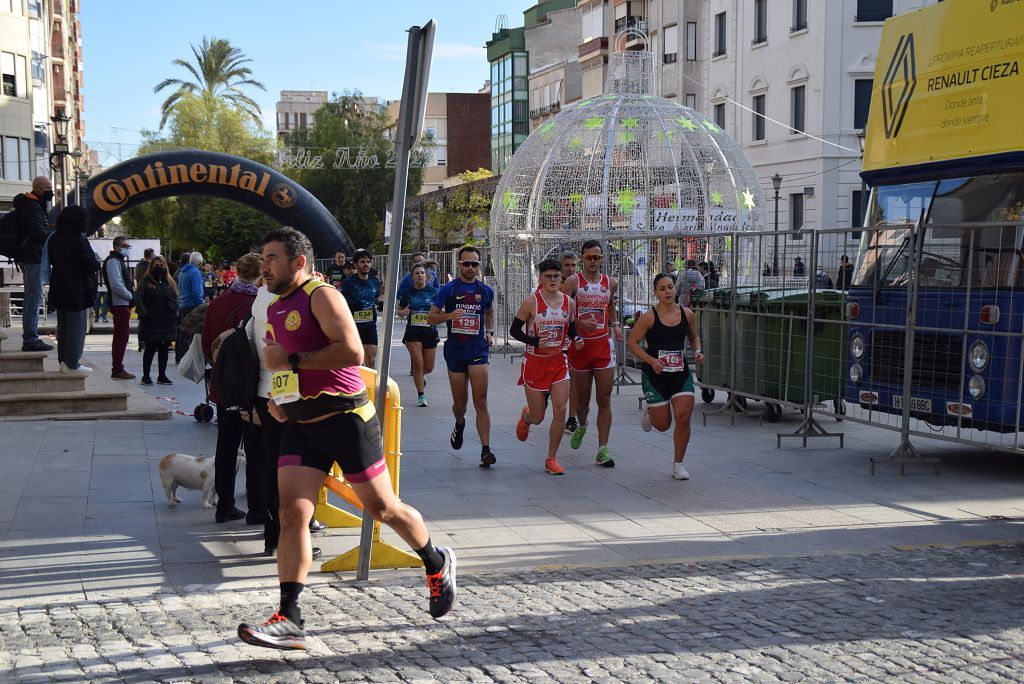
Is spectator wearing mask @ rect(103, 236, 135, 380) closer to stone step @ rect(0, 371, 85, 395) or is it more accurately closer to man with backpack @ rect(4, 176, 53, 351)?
man with backpack @ rect(4, 176, 53, 351)

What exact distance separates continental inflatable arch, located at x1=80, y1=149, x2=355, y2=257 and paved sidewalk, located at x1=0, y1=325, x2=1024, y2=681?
39.3 feet

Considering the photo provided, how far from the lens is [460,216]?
50.5 meters

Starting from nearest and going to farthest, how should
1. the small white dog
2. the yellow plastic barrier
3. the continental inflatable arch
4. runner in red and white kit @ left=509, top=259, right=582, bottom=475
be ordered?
the yellow plastic barrier, the small white dog, runner in red and white kit @ left=509, top=259, right=582, bottom=475, the continental inflatable arch

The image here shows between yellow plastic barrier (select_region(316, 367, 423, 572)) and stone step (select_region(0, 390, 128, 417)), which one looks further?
stone step (select_region(0, 390, 128, 417))

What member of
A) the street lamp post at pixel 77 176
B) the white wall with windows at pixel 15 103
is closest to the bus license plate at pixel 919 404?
the street lamp post at pixel 77 176

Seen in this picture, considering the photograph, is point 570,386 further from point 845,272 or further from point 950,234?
point 950,234

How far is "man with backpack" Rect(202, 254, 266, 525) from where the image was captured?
7070 mm

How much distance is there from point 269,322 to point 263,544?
7.44 feet

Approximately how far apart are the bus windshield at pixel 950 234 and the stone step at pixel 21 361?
28.2 feet

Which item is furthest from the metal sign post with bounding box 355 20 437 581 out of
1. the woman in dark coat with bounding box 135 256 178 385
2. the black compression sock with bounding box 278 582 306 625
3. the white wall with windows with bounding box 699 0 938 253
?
the white wall with windows with bounding box 699 0 938 253

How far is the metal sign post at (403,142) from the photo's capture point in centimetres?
611

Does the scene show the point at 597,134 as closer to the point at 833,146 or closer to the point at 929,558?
the point at 833,146

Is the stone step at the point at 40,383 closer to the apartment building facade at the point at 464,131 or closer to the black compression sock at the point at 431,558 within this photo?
the black compression sock at the point at 431,558

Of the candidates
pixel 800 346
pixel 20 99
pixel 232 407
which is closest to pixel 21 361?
pixel 232 407
